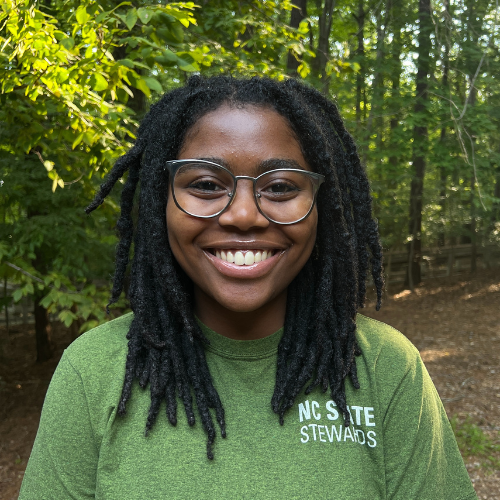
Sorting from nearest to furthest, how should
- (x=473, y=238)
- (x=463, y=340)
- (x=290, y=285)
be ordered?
(x=290, y=285) < (x=463, y=340) < (x=473, y=238)

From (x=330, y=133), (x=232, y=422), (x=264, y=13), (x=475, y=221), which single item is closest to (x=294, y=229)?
(x=330, y=133)

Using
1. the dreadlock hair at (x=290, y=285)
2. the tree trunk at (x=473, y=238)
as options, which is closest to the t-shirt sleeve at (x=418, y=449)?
the dreadlock hair at (x=290, y=285)

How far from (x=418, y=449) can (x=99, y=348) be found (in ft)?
3.03

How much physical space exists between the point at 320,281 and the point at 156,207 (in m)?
0.57

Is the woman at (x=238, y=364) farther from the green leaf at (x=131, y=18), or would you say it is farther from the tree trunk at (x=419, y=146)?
the tree trunk at (x=419, y=146)

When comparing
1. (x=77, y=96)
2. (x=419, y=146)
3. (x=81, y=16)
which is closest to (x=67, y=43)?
(x=81, y=16)

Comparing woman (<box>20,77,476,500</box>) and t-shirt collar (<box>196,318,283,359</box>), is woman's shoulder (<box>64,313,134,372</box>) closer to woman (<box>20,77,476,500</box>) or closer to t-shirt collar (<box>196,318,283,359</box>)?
woman (<box>20,77,476,500</box>)

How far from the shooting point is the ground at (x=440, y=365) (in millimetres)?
5922

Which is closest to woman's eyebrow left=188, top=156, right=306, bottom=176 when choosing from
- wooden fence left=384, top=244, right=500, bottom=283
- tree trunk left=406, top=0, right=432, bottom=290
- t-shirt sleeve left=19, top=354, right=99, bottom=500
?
t-shirt sleeve left=19, top=354, right=99, bottom=500

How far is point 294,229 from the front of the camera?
4.83ft

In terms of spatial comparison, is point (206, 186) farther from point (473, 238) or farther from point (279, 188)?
point (473, 238)

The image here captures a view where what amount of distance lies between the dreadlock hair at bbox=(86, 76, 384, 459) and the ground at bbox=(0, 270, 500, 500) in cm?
446

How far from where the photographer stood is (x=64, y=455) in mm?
1375

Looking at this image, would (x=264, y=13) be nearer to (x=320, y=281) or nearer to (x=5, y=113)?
(x=5, y=113)
